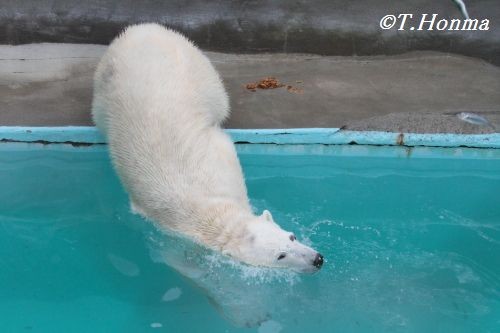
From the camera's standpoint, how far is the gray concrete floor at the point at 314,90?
456 centimetres

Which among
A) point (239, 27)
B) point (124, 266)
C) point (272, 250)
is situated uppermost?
point (239, 27)

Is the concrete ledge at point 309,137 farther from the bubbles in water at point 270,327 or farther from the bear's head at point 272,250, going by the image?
the bubbles in water at point 270,327

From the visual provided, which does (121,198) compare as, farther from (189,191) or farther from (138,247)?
(189,191)

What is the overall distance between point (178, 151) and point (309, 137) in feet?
4.03

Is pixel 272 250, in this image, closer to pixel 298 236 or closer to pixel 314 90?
pixel 298 236

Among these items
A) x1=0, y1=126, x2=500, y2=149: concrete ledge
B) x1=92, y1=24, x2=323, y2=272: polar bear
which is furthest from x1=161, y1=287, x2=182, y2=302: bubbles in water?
x1=0, y1=126, x2=500, y2=149: concrete ledge

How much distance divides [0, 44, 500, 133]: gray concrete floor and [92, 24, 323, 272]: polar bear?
65cm

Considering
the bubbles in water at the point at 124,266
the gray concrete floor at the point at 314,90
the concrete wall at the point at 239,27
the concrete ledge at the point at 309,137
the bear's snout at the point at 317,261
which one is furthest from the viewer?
the concrete wall at the point at 239,27

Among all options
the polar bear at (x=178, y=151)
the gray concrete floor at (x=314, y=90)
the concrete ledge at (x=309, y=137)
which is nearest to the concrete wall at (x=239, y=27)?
the gray concrete floor at (x=314, y=90)

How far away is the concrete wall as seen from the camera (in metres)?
5.57

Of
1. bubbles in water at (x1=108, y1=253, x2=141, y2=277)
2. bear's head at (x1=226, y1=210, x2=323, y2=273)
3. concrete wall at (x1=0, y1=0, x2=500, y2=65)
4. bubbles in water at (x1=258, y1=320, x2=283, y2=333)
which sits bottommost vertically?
bubbles in water at (x1=108, y1=253, x2=141, y2=277)

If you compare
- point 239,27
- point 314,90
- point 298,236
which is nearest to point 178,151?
point 298,236

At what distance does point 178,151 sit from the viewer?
3.46 meters

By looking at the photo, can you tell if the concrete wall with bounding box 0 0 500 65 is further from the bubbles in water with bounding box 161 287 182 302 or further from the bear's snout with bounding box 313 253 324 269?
the bear's snout with bounding box 313 253 324 269
